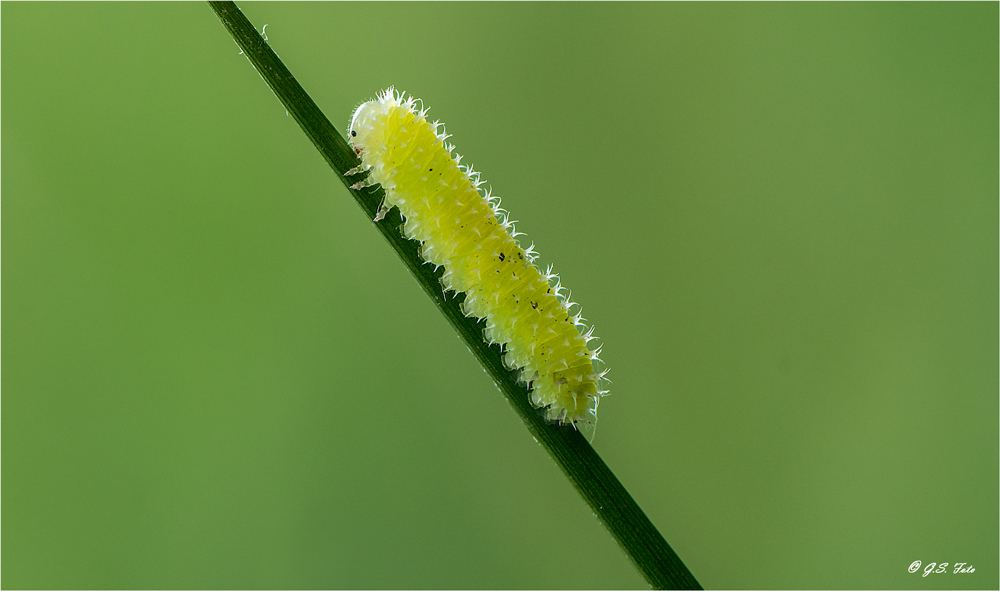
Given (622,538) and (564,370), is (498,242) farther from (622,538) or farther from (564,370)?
(622,538)

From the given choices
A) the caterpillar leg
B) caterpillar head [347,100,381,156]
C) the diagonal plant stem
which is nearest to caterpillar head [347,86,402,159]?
caterpillar head [347,100,381,156]

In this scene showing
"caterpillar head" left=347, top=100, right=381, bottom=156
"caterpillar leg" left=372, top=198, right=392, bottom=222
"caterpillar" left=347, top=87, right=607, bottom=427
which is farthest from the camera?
"caterpillar head" left=347, top=100, right=381, bottom=156

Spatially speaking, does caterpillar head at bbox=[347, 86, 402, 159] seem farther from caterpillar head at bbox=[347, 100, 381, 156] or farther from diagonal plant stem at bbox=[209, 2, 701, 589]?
diagonal plant stem at bbox=[209, 2, 701, 589]

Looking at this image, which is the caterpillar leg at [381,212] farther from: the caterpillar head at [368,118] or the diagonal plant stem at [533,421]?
the caterpillar head at [368,118]

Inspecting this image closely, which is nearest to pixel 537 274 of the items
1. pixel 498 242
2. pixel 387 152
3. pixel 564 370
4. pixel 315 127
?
pixel 498 242

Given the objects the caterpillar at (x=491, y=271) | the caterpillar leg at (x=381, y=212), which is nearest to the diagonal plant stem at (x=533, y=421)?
the caterpillar leg at (x=381, y=212)

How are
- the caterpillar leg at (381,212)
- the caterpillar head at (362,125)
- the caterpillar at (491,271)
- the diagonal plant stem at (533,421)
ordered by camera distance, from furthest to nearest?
the caterpillar head at (362,125)
the caterpillar at (491,271)
the caterpillar leg at (381,212)
the diagonal plant stem at (533,421)

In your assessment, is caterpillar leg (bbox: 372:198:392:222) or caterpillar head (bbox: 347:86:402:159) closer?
caterpillar leg (bbox: 372:198:392:222)
